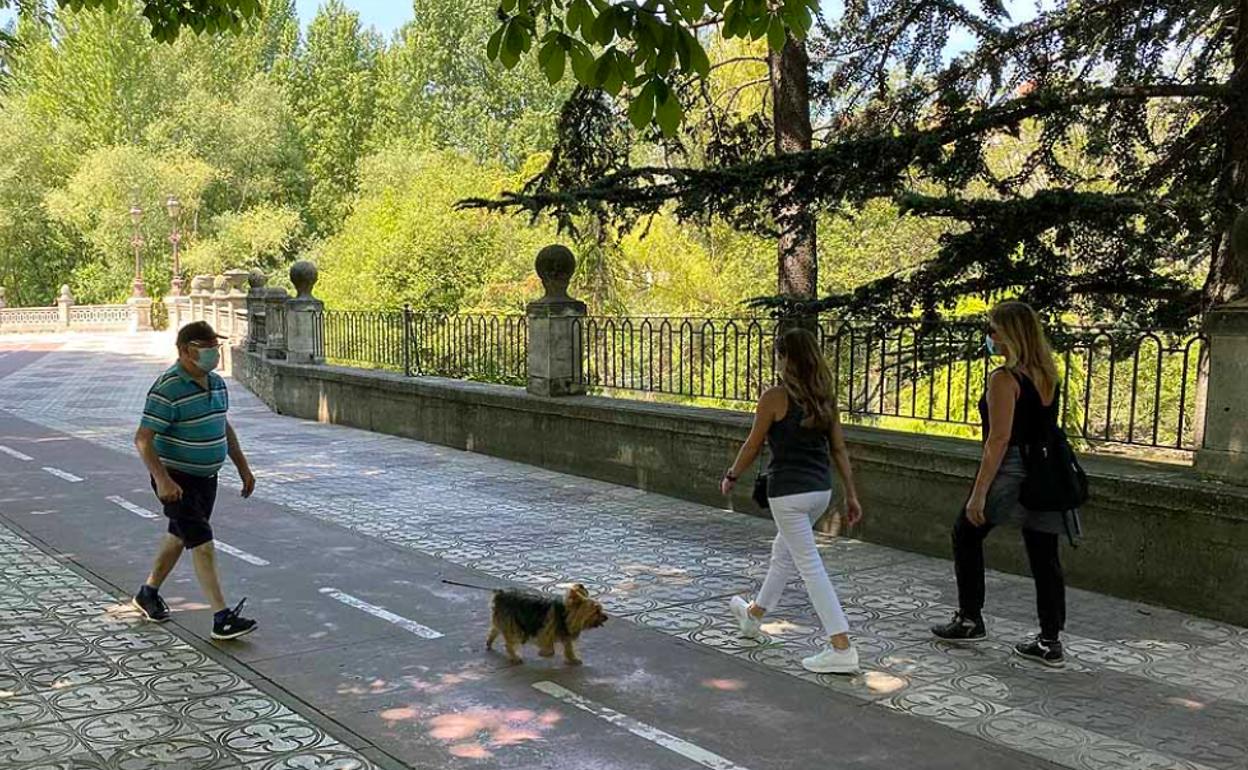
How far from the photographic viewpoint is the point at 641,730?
4.53 meters

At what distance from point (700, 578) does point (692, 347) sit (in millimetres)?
3347

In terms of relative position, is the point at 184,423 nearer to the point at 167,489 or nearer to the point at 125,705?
the point at 167,489

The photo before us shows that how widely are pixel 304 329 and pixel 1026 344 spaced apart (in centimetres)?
1374

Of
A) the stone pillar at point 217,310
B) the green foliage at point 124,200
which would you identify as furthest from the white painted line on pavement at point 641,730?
the green foliage at point 124,200

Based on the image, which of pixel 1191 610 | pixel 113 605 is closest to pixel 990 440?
pixel 1191 610

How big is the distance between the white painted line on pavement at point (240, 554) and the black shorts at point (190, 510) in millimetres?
1628

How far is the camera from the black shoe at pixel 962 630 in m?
5.70

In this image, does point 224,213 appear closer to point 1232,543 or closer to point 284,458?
point 284,458

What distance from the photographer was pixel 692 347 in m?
9.98

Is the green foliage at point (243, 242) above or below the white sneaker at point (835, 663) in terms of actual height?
above

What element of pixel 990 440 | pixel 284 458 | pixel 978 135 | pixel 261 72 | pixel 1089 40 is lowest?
pixel 284 458

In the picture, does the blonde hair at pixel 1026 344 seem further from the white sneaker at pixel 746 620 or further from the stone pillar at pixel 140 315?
the stone pillar at pixel 140 315

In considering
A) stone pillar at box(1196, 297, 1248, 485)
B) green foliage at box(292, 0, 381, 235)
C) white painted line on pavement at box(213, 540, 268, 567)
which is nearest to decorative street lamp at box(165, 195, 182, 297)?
green foliage at box(292, 0, 381, 235)

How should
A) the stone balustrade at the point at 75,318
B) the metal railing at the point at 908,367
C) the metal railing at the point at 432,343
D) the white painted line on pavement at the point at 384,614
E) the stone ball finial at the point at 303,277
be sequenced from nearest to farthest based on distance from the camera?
1. the white painted line on pavement at the point at 384,614
2. the metal railing at the point at 908,367
3. the metal railing at the point at 432,343
4. the stone ball finial at the point at 303,277
5. the stone balustrade at the point at 75,318
